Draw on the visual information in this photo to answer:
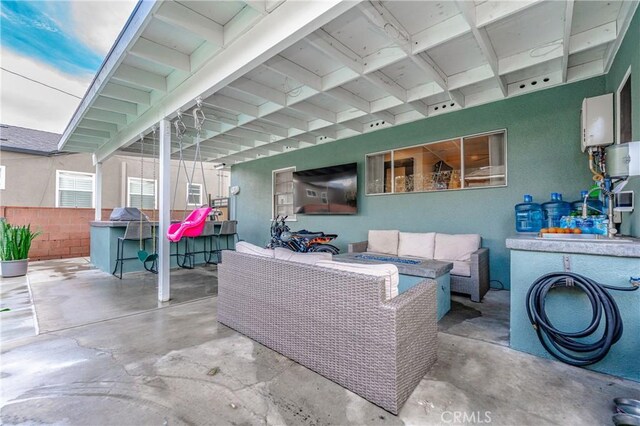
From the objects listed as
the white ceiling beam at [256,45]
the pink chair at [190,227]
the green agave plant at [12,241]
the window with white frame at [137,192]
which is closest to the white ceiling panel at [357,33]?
the white ceiling beam at [256,45]

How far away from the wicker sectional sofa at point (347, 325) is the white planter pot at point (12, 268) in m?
5.85

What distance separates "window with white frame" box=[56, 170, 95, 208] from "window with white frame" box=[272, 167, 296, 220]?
6.21 m

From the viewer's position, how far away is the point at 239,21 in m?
2.54

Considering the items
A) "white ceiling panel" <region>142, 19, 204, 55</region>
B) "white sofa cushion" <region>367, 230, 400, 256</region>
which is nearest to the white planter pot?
"white ceiling panel" <region>142, 19, 204, 55</region>

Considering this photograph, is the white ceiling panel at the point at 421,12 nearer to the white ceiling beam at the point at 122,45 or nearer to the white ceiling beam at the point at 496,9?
the white ceiling beam at the point at 496,9

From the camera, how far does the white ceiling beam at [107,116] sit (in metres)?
4.67

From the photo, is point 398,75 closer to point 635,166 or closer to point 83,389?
point 635,166

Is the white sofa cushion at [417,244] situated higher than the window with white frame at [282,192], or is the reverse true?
the window with white frame at [282,192]

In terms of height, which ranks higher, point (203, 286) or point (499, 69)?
point (499, 69)

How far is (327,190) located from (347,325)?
4.61 meters

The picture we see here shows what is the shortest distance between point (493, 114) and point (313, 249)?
12.8 feet

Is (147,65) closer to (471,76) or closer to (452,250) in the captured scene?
(471,76)

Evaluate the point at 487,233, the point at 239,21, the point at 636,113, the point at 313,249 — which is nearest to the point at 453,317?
the point at 487,233

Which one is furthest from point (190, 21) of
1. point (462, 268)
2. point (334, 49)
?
point (462, 268)
